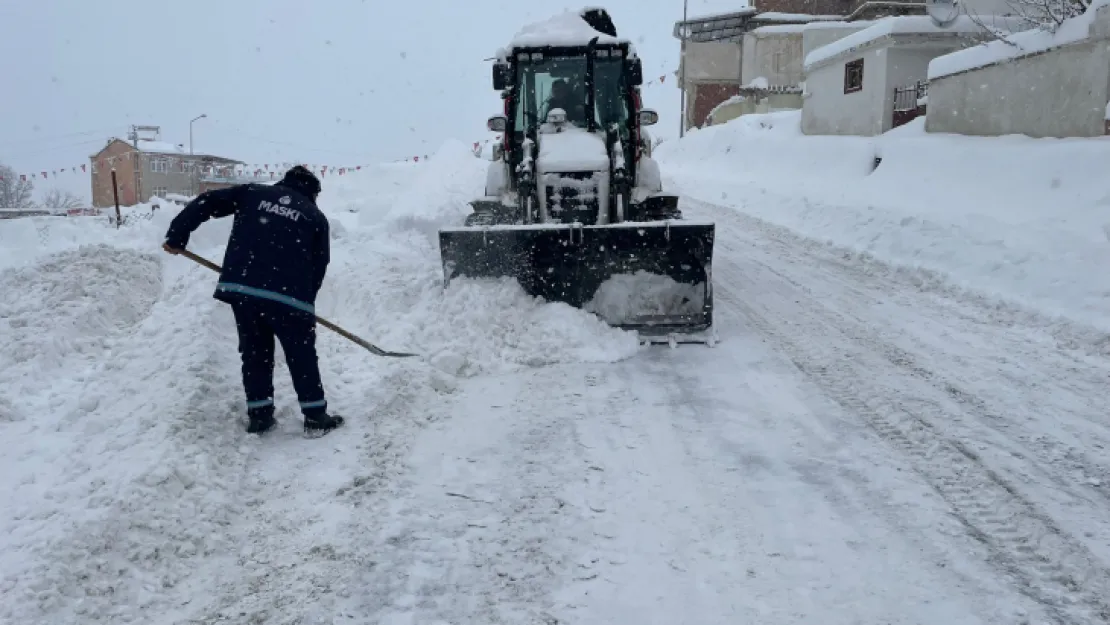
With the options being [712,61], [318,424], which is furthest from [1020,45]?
[712,61]

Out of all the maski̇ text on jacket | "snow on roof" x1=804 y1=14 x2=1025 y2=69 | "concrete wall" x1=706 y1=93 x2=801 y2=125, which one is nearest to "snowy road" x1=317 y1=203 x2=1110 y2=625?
the maski̇ text on jacket

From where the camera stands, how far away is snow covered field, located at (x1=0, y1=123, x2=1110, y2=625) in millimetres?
2758

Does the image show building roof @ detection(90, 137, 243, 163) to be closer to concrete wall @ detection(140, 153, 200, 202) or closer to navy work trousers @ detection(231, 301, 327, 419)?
concrete wall @ detection(140, 153, 200, 202)

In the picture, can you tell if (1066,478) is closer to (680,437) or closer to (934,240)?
(680,437)

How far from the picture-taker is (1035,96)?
11.6m

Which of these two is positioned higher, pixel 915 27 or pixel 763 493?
pixel 915 27

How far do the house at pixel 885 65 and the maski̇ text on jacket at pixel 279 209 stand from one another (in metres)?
17.7

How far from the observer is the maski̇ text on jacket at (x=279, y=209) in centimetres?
427

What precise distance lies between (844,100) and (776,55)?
1830cm

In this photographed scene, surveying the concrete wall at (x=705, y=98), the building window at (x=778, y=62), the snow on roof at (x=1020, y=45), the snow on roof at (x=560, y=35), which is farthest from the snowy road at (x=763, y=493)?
the concrete wall at (x=705, y=98)

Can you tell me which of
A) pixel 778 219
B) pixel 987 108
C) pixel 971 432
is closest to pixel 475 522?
pixel 971 432

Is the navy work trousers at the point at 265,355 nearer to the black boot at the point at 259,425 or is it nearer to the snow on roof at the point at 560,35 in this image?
the black boot at the point at 259,425

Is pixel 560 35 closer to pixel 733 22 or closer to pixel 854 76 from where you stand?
pixel 854 76

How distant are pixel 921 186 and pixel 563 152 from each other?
7901mm
